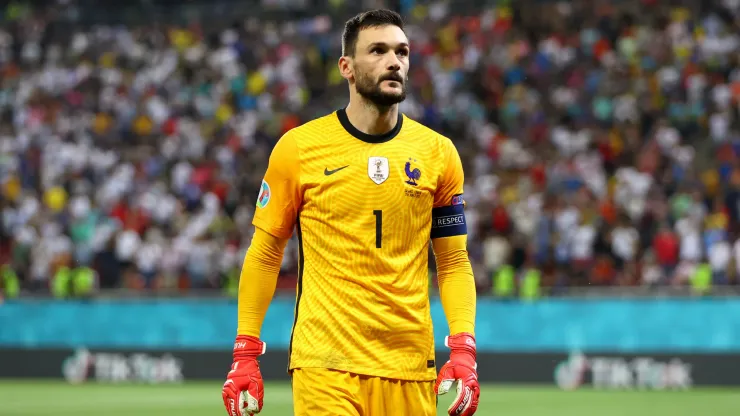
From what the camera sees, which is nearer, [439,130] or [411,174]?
[411,174]

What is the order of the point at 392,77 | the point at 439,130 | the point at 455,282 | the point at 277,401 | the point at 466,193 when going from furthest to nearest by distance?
the point at 439,130
the point at 466,193
the point at 277,401
the point at 455,282
the point at 392,77

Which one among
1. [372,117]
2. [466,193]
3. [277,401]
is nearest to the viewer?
[372,117]

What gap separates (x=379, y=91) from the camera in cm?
529

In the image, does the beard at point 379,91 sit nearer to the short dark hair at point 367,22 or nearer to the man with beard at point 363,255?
the man with beard at point 363,255

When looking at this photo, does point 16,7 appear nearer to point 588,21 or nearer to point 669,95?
point 588,21

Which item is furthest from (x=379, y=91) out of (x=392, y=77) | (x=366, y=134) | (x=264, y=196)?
(x=264, y=196)

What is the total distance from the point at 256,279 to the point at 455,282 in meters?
0.78

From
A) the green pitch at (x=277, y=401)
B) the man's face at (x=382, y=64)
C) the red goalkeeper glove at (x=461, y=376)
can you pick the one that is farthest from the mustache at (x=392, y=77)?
the green pitch at (x=277, y=401)

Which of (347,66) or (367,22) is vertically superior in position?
(367,22)

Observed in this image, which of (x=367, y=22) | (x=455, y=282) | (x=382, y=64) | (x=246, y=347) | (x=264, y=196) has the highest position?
(x=367, y=22)

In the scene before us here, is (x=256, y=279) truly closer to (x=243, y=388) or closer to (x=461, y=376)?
(x=243, y=388)

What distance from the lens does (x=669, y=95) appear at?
21.6 m

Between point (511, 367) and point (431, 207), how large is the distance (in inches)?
531

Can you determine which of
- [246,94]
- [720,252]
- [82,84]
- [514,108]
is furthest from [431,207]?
[82,84]
